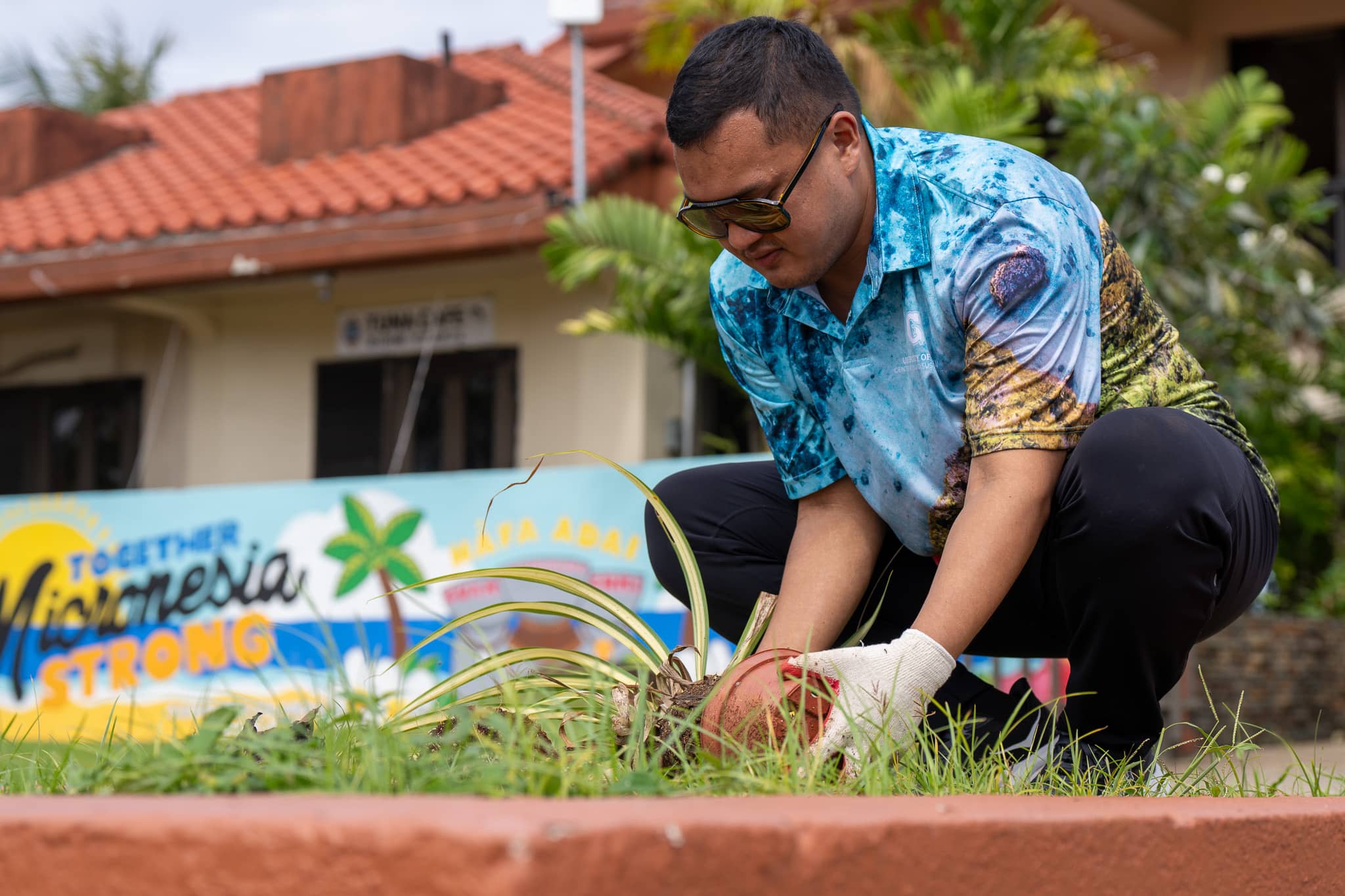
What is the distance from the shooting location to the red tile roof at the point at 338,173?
8.84 m

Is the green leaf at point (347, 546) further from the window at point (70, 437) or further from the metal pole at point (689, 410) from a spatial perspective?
the window at point (70, 437)

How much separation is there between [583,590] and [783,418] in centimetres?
57

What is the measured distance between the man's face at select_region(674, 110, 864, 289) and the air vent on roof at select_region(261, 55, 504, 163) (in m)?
8.65

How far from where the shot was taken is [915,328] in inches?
87.5

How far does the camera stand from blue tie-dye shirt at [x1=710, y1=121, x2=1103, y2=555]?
79.1 inches

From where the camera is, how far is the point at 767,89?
203cm

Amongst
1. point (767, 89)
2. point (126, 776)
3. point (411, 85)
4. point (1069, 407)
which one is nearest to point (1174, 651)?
point (1069, 407)

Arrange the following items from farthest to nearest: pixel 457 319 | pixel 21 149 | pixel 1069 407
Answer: pixel 21 149, pixel 457 319, pixel 1069 407

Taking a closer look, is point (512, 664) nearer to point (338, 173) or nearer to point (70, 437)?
point (338, 173)

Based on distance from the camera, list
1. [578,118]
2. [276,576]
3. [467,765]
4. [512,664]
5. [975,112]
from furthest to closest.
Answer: [578,118], [276,576], [975,112], [512,664], [467,765]

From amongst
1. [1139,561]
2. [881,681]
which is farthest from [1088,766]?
[881,681]

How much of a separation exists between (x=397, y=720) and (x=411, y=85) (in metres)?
9.41

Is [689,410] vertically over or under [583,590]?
over

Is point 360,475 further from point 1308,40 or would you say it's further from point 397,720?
point 397,720
